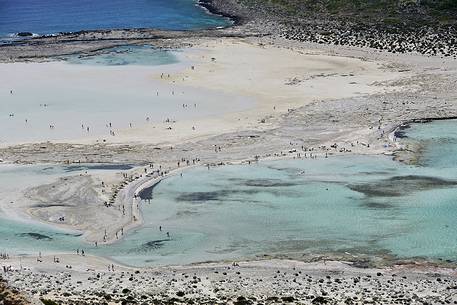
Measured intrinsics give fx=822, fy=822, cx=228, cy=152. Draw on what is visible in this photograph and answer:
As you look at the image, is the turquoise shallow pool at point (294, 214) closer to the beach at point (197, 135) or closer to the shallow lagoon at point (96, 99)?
the beach at point (197, 135)

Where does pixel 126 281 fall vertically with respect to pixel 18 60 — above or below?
below

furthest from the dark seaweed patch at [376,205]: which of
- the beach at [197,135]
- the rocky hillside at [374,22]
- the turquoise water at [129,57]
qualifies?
the turquoise water at [129,57]

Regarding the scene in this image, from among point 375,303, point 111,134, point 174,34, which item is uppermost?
point 174,34

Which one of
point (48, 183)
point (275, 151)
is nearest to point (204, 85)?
point (275, 151)

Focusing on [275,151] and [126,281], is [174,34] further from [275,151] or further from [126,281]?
[126,281]

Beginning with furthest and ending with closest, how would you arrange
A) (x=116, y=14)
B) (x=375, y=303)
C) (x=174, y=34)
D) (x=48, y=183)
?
(x=116, y=14)
(x=174, y=34)
(x=48, y=183)
(x=375, y=303)

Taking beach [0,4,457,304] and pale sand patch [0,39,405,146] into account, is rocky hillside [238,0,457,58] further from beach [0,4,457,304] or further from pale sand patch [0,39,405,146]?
pale sand patch [0,39,405,146]

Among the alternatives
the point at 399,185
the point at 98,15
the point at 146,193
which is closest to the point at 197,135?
the point at 146,193
